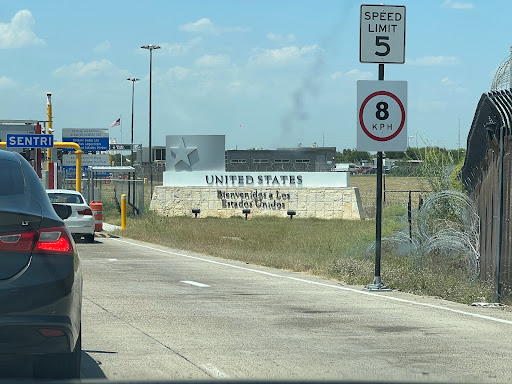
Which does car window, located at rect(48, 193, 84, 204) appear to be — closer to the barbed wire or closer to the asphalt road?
the asphalt road

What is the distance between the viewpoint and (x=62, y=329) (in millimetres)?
5402

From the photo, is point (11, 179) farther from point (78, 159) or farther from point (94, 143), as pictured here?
point (94, 143)

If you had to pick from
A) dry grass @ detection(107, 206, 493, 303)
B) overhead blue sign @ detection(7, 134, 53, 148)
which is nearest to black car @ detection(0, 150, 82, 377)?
dry grass @ detection(107, 206, 493, 303)

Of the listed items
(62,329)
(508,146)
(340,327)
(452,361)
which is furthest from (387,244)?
(62,329)

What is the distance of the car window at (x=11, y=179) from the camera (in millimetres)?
5734

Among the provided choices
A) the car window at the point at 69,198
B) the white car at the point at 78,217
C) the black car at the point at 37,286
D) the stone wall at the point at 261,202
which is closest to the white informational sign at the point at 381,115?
the black car at the point at 37,286

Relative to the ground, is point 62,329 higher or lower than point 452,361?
higher

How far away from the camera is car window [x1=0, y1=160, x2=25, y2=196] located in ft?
18.8

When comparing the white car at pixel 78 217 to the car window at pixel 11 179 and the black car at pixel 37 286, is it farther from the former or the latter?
the black car at pixel 37 286

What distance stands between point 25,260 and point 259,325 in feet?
14.9

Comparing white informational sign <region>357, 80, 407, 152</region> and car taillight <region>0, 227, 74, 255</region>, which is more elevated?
white informational sign <region>357, 80, 407, 152</region>

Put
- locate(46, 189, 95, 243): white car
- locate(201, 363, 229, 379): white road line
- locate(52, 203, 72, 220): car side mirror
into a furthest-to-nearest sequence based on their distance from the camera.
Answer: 1. locate(46, 189, 95, 243): white car
2. locate(52, 203, 72, 220): car side mirror
3. locate(201, 363, 229, 379): white road line

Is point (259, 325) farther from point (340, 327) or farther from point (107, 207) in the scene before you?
point (107, 207)

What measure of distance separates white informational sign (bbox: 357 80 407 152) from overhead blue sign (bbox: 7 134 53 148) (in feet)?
77.5
